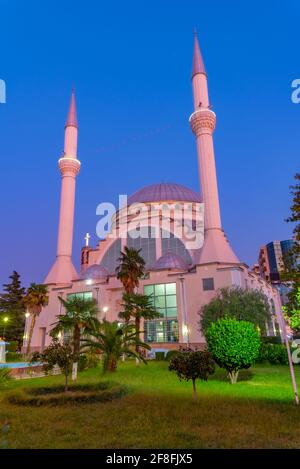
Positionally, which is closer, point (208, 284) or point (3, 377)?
point (3, 377)

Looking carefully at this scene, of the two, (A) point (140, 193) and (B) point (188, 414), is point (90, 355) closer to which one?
(B) point (188, 414)

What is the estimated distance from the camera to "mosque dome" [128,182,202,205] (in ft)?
202

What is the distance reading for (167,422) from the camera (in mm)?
9117

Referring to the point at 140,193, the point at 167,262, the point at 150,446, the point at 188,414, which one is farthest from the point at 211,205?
the point at 150,446

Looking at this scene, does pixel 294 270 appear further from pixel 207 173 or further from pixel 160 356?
pixel 207 173

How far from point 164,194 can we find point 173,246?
1490 centimetres

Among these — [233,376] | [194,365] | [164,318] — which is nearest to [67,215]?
[164,318]

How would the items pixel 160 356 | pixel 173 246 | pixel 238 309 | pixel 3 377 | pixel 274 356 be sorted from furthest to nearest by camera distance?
pixel 173 246, pixel 160 356, pixel 238 309, pixel 274 356, pixel 3 377

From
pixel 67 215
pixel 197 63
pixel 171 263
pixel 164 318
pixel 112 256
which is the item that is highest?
pixel 197 63

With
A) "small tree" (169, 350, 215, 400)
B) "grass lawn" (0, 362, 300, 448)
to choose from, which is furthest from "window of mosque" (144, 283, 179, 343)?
"small tree" (169, 350, 215, 400)

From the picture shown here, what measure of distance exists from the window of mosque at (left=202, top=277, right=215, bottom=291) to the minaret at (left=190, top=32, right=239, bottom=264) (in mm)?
2387

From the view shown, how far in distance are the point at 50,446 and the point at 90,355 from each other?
20.1 metres

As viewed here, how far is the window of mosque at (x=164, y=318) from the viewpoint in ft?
138

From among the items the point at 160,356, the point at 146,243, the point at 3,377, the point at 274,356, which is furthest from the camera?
the point at 146,243
